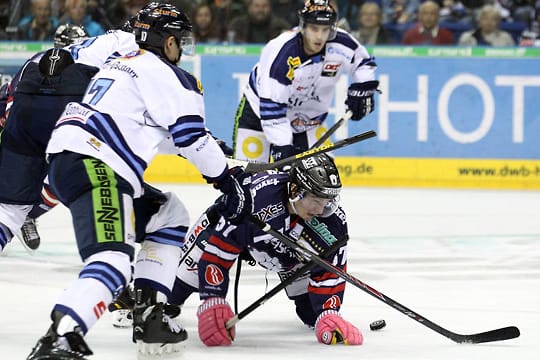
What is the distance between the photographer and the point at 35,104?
14.1 ft

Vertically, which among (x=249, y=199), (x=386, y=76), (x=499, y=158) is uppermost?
(x=249, y=199)

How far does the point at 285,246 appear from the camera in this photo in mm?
4137

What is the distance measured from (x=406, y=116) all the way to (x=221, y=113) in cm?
137

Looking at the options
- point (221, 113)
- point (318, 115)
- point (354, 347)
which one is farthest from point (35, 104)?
point (221, 113)

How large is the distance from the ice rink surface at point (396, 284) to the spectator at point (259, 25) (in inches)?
56.2

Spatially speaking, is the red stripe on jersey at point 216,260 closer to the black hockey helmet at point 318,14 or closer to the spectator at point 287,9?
the black hockey helmet at point 318,14

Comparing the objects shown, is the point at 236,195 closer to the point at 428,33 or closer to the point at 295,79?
the point at 295,79

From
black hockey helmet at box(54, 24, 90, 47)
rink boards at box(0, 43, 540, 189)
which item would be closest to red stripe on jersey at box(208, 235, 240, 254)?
black hockey helmet at box(54, 24, 90, 47)

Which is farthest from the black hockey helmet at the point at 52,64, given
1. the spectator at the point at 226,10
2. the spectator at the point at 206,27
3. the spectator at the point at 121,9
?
the spectator at the point at 121,9

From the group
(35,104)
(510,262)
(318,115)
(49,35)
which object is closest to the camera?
(35,104)

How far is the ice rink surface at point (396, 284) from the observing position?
4016 millimetres

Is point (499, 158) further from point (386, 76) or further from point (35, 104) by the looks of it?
point (35, 104)

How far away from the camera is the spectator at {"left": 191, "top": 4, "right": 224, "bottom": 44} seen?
9125 mm

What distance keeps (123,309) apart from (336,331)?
33.1 inches
